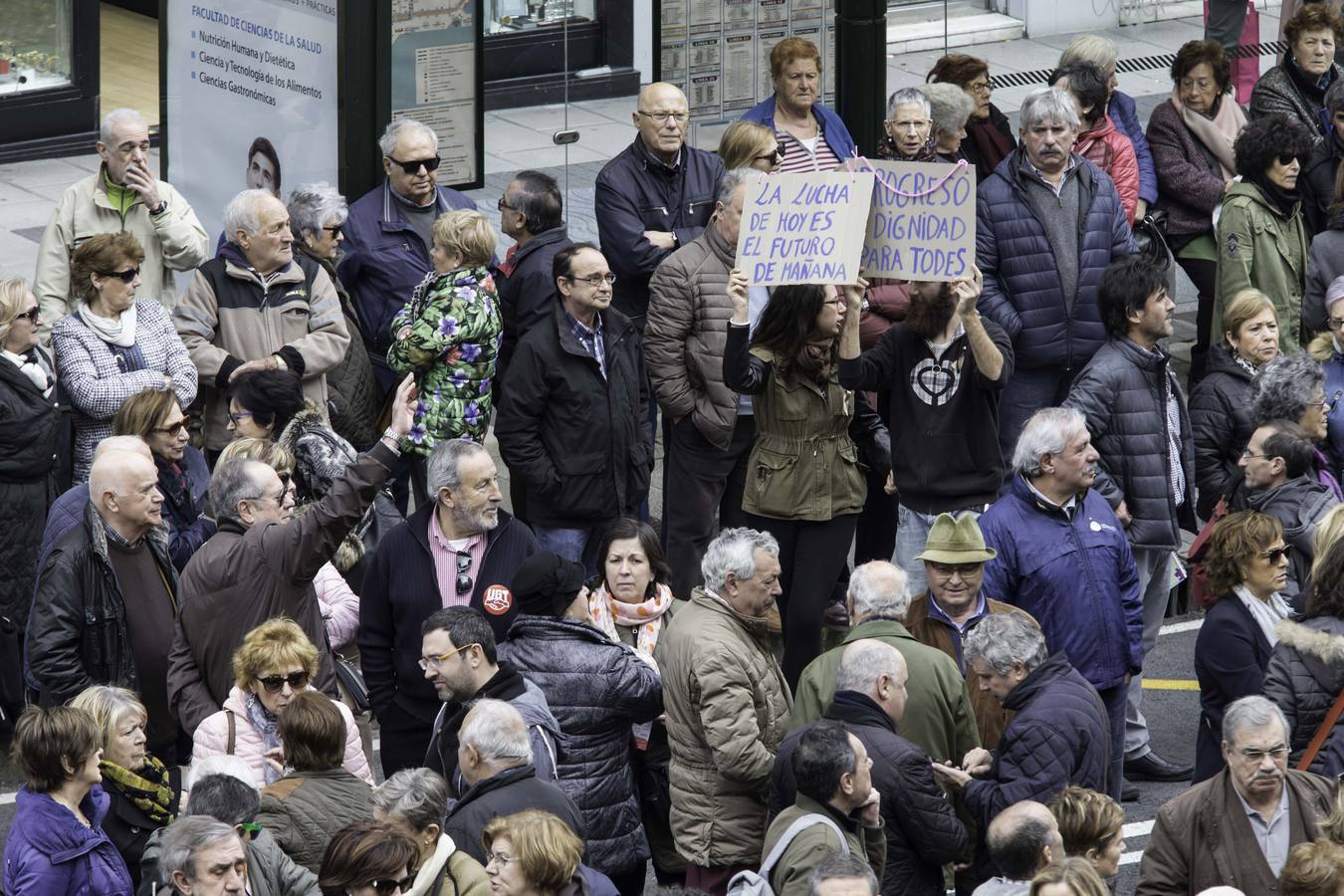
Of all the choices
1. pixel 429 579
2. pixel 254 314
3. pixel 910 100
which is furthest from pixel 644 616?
pixel 910 100

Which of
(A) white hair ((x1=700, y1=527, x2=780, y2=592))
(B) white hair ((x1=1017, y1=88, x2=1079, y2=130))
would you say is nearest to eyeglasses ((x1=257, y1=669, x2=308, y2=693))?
(A) white hair ((x1=700, y1=527, x2=780, y2=592))

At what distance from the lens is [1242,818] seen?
705 centimetres

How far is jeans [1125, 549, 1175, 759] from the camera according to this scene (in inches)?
371

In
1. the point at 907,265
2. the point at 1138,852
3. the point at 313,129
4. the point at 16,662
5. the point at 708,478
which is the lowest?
the point at 1138,852

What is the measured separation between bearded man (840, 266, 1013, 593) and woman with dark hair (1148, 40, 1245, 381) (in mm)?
3645

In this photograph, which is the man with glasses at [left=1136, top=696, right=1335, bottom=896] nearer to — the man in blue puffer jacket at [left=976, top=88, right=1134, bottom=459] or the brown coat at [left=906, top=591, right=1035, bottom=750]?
the brown coat at [left=906, top=591, right=1035, bottom=750]

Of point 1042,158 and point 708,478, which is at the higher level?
point 1042,158

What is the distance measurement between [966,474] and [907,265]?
898 millimetres

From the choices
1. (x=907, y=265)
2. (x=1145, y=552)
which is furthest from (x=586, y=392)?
(x=1145, y=552)

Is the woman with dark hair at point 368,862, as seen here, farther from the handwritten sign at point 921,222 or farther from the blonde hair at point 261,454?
the handwritten sign at point 921,222

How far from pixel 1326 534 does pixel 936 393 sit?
71.1 inches

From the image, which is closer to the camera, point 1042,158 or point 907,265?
point 907,265

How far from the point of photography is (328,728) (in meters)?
6.85

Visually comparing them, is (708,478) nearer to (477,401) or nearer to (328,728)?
(477,401)
